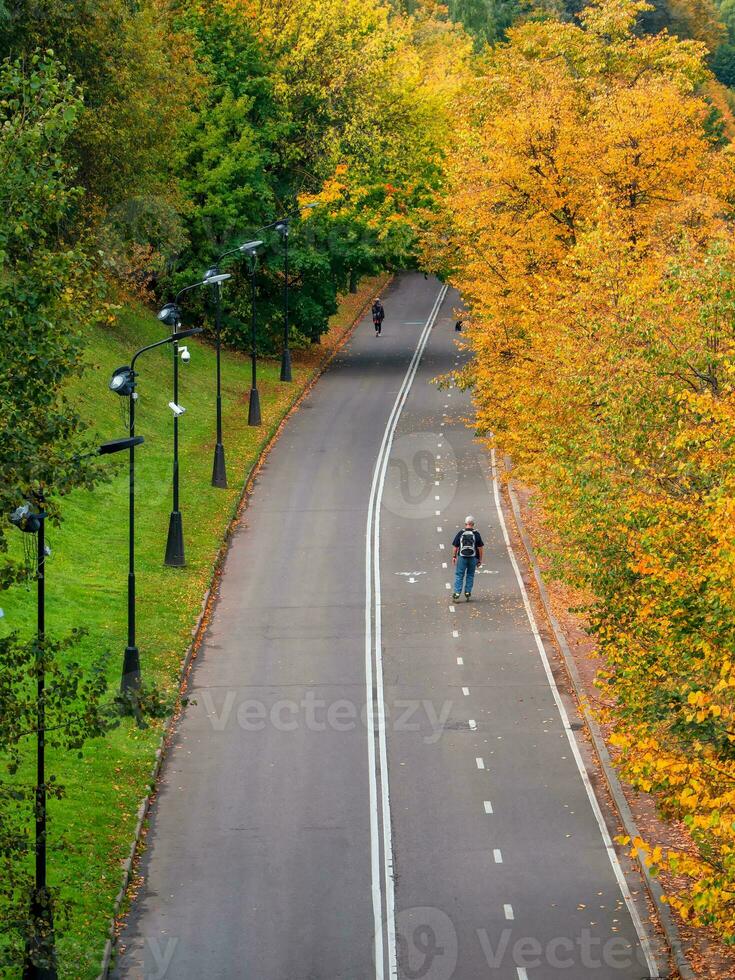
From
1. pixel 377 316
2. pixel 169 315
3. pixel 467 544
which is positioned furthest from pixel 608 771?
pixel 377 316

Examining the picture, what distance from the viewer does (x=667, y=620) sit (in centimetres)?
1725

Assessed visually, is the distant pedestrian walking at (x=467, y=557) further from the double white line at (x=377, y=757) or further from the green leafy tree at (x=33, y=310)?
the green leafy tree at (x=33, y=310)

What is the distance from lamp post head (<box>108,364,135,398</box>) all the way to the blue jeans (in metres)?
11.2

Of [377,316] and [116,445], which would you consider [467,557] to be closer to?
[116,445]

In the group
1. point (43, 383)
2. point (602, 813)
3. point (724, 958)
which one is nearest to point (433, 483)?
point (602, 813)

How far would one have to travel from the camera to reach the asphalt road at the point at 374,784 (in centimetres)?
2030

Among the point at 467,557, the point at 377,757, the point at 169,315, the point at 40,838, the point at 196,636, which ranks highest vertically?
the point at 169,315

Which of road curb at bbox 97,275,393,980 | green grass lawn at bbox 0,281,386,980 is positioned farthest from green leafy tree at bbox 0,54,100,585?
road curb at bbox 97,275,393,980

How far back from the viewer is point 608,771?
26094mm

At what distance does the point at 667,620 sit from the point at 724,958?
17.3ft

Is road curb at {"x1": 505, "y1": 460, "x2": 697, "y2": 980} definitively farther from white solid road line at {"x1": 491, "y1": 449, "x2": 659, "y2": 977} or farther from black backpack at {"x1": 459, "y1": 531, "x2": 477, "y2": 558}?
Answer: black backpack at {"x1": 459, "y1": 531, "x2": 477, "y2": 558}

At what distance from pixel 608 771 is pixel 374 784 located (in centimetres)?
411

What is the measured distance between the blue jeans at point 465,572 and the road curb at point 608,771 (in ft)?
5.96

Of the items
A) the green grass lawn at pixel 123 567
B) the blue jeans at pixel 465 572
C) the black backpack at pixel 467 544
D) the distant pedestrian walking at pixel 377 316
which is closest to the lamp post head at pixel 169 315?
the green grass lawn at pixel 123 567
